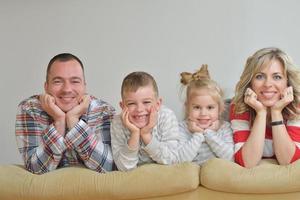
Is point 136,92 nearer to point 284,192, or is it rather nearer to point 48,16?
point 284,192

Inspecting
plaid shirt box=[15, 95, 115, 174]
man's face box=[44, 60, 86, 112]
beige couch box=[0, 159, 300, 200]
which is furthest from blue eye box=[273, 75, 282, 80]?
man's face box=[44, 60, 86, 112]

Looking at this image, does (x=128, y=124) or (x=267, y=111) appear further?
(x=267, y=111)

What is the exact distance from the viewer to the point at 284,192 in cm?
166

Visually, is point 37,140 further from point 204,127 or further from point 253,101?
point 253,101

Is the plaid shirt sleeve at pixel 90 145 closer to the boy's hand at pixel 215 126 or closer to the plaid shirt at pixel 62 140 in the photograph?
the plaid shirt at pixel 62 140

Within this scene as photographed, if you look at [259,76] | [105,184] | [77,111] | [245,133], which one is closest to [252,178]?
[245,133]

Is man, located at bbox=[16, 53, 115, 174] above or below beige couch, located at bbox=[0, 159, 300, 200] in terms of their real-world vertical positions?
above

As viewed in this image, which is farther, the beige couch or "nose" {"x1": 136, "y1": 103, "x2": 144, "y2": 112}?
"nose" {"x1": 136, "y1": 103, "x2": 144, "y2": 112}

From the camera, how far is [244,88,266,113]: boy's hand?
179 cm

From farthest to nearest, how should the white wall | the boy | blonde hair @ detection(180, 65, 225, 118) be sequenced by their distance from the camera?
the white wall, blonde hair @ detection(180, 65, 225, 118), the boy

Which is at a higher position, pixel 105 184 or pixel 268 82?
pixel 268 82

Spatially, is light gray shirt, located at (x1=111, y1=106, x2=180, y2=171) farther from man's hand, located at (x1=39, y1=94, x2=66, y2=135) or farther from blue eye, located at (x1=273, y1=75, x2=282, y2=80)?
blue eye, located at (x1=273, y1=75, x2=282, y2=80)

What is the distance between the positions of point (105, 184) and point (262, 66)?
801mm

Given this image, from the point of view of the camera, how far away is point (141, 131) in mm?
1767
